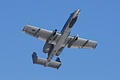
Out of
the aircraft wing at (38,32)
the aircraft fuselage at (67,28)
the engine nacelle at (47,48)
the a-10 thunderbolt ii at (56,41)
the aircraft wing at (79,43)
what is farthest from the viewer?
the engine nacelle at (47,48)

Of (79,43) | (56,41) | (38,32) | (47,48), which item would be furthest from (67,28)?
(79,43)

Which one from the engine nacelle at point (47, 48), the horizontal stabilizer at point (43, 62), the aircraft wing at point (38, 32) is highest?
the aircraft wing at point (38, 32)

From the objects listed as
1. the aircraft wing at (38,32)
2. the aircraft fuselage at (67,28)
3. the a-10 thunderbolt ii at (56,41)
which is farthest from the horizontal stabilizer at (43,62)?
the aircraft wing at (38,32)

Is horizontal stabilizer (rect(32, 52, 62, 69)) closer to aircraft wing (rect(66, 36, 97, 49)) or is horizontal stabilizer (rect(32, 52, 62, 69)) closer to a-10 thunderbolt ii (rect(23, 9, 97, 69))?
a-10 thunderbolt ii (rect(23, 9, 97, 69))

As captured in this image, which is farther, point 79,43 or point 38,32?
point 79,43

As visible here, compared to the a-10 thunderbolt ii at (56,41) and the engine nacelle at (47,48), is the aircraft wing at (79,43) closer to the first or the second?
the a-10 thunderbolt ii at (56,41)

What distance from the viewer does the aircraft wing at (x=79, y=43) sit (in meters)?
116

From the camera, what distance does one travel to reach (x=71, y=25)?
112062mm

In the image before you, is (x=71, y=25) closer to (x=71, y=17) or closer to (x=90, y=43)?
(x=71, y=17)

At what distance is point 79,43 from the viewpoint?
4710 inches

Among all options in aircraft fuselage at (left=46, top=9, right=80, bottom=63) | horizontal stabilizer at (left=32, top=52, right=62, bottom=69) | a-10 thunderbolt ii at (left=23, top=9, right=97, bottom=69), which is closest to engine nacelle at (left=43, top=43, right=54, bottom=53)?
a-10 thunderbolt ii at (left=23, top=9, right=97, bottom=69)

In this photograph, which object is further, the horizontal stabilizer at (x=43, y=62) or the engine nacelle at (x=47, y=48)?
the horizontal stabilizer at (x=43, y=62)

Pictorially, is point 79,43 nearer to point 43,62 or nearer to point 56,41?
point 56,41

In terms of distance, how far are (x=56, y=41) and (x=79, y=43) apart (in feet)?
24.0
